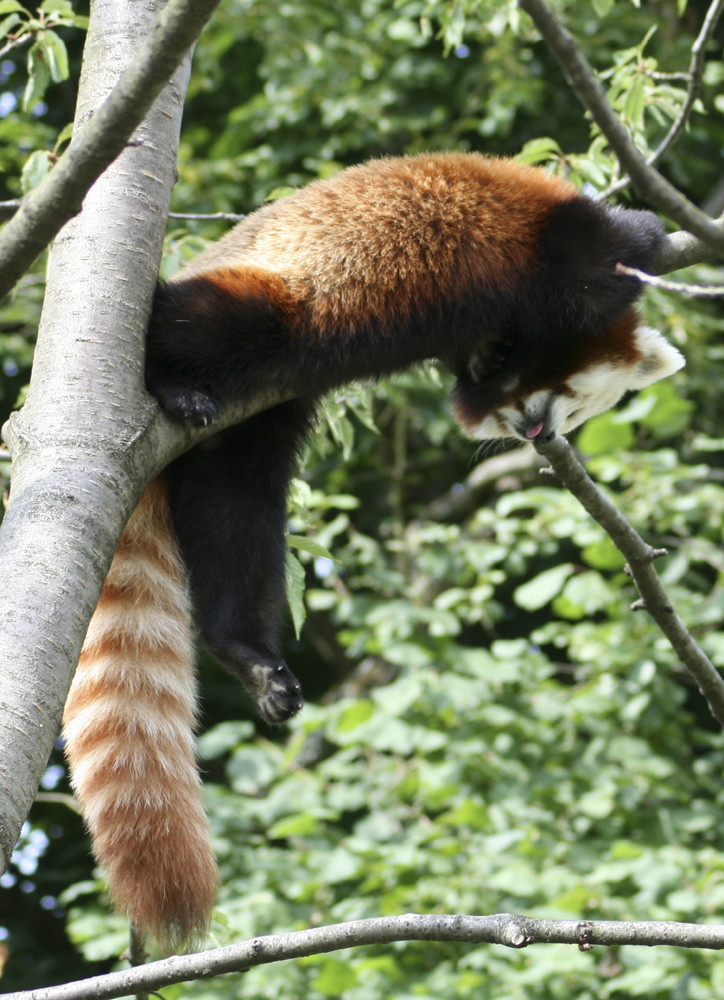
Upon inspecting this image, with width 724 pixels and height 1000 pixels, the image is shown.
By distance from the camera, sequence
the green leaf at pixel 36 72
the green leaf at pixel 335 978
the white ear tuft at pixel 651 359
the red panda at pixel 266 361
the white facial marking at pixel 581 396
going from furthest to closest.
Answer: the green leaf at pixel 335 978
the white ear tuft at pixel 651 359
the white facial marking at pixel 581 396
the green leaf at pixel 36 72
the red panda at pixel 266 361

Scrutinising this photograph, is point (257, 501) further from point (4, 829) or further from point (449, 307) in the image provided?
point (4, 829)

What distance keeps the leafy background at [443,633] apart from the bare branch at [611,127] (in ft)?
5.40

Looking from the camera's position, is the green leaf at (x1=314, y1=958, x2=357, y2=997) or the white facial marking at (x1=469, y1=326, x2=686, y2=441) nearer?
the white facial marking at (x1=469, y1=326, x2=686, y2=441)

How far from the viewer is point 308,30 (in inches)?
262

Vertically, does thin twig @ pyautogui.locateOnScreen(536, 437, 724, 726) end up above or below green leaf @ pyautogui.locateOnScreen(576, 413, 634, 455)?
above

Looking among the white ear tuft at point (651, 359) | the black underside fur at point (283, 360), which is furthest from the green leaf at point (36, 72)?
the white ear tuft at point (651, 359)

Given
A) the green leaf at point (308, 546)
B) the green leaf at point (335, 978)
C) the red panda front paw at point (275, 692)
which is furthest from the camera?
the green leaf at point (335, 978)

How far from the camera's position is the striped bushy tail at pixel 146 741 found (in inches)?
85.2

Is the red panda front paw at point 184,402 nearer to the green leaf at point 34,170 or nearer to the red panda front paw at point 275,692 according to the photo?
the red panda front paw at point 275,692

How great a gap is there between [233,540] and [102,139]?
1.71m

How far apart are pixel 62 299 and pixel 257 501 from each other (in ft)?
3.88

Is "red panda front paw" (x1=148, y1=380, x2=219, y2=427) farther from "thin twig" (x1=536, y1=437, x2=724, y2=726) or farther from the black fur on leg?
"thin twig" (x1=536, y1=437, x2=724, y2=726)

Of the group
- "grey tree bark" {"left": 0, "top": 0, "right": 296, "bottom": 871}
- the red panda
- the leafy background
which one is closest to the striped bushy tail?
the red panda

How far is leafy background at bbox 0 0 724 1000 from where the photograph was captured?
4.20 metres
